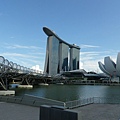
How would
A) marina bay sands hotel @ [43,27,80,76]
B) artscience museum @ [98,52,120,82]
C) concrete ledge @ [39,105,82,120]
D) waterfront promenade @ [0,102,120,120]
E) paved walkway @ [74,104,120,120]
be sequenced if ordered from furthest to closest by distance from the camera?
marina bay sands hotel @ [43,27,80,76] < artscience museum @ [98,52,120,82] < paved walkway @ [74,104,120,120] < waterfront promenade @ [0,102,120,120] < concrete ledge @ [39,105,82,120]

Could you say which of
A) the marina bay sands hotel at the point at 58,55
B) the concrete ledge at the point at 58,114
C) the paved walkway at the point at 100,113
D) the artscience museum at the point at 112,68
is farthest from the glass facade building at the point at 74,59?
the concrete ledge at the point at 58,114

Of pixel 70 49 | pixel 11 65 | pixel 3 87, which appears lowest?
pixel 3 87

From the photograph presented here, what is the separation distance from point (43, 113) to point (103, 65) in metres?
130

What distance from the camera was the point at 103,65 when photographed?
133m

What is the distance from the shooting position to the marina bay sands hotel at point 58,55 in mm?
150250

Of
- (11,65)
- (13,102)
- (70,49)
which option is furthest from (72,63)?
(13,102)

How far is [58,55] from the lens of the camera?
542 ft

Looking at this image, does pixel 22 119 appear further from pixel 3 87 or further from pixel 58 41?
pixel 58 41

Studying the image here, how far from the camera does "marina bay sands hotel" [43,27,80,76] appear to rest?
150250mm

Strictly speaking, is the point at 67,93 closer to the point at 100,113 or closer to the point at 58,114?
the point at 100,113

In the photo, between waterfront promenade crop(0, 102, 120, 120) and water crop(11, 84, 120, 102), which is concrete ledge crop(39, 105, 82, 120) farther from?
water crop(11, 84, 120, 102)

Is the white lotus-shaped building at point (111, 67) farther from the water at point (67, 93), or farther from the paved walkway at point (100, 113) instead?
the paved walkway at point (100, 113)

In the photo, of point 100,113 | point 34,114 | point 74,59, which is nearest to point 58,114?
point 34,114

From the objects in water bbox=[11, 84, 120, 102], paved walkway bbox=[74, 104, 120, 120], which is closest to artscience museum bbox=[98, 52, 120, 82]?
water bbox=[11, 84, 120, 102]
